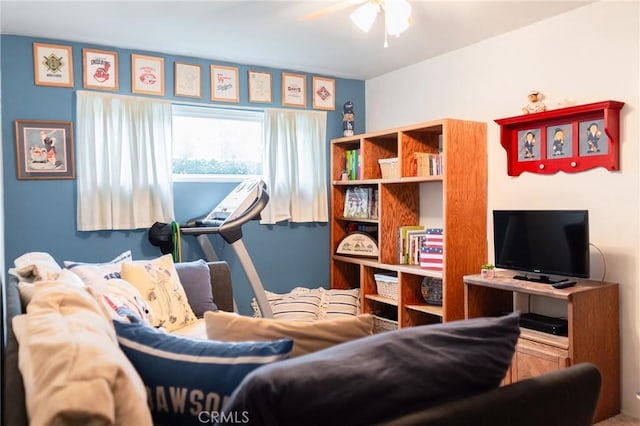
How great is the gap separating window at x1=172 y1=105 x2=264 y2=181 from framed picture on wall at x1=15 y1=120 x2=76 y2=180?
2.66ft

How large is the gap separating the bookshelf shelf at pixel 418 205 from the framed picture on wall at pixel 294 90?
0.49 meters

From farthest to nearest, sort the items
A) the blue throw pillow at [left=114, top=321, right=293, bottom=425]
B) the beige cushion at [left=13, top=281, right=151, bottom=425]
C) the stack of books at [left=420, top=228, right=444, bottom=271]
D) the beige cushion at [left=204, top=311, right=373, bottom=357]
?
the stack of books at [left=420, top=228, right=444, bottom=271] < the beige cushion at [left=204, top=311, right=373, bottom=357] < the blue throw pillow at [left=114, top=321, right=293, bottom=425] < the beige cushion at [left=13, top=281, right=151, bottom=425]

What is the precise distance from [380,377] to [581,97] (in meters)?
2.74

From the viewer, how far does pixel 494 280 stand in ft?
10.5

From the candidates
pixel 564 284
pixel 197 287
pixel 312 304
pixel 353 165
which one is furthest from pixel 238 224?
pixel 564 284

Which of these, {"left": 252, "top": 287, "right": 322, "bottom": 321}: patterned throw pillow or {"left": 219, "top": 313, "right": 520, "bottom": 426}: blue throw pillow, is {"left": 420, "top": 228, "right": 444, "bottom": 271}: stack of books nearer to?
{"left": 252, "top": 287, "right": 322, "bottom": 321}: patterned throw pillow

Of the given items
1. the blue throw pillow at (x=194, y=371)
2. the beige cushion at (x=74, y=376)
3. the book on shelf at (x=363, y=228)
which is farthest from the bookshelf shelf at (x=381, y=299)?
the beige cushion at (x=74, y=376)

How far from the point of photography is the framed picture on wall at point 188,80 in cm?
417

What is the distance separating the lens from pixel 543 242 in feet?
10.2

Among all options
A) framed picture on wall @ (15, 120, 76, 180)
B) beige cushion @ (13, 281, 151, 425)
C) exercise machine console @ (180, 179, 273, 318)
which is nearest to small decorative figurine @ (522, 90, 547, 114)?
exercise machine console @ (180, 179, 273, 318)

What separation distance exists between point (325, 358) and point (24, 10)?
122 inches

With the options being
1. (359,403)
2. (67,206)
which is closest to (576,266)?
(359,403)

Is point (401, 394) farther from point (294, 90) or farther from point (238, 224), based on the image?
point (294, 90)

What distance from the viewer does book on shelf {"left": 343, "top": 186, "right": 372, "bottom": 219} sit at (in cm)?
454
